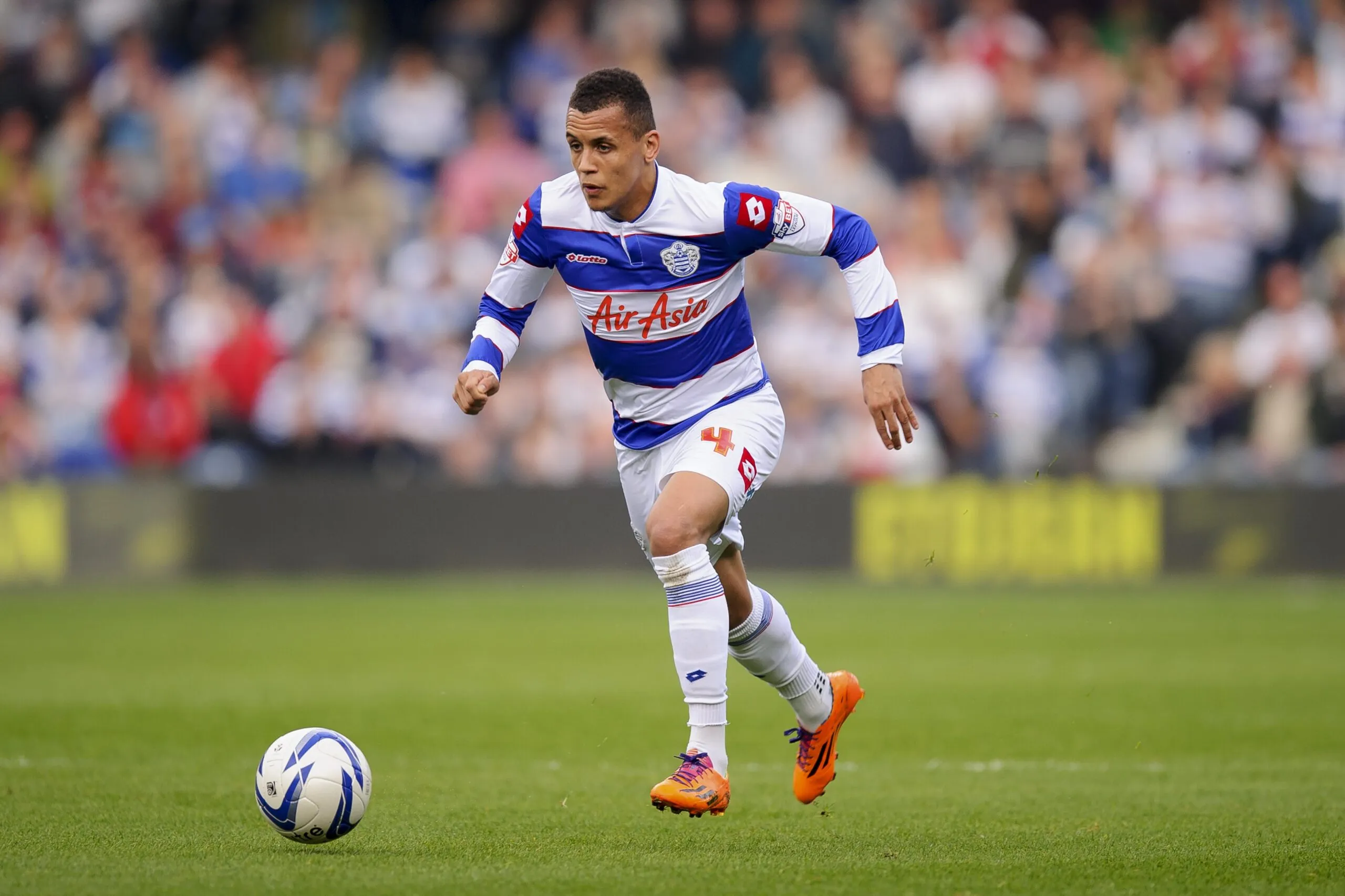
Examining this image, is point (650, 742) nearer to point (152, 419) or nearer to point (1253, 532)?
point (1253, 532)

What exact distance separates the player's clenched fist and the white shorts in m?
0.74

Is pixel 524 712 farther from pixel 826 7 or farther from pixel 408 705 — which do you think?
pixel 826 7

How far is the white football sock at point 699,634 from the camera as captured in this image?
630 centimetres

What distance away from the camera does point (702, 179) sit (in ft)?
62.0

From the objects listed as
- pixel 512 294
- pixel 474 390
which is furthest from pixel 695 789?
pixel 512 294

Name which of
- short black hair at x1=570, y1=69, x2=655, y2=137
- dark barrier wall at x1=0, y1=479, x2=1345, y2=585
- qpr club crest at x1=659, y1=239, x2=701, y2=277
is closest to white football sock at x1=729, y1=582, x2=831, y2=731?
qpr club crest at x1=659, y1=239, x2=701, y2=277

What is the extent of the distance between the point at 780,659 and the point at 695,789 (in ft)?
3.34

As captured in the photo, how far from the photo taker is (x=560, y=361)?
17.8 metres

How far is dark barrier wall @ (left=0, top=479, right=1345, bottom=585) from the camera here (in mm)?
16578

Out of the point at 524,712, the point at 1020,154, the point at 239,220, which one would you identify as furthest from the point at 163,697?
the point at 1020,154

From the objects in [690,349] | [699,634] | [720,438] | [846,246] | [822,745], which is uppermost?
[846,246]

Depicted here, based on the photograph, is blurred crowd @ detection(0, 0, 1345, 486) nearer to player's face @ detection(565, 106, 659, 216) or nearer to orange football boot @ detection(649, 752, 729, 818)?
player's face @ detection(565, 106, 659, 216)

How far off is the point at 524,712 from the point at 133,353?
9242 mm

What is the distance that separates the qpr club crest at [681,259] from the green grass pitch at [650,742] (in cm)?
206
